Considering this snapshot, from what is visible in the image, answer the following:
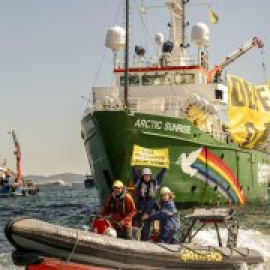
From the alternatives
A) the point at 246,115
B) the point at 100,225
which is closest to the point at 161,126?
the point at 246,115

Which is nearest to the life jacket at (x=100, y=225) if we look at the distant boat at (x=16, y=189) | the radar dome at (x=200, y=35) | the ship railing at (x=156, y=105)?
the ship railing at (x=156, y=105)

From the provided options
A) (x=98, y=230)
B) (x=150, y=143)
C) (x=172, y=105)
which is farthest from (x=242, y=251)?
(x=172, y=105)

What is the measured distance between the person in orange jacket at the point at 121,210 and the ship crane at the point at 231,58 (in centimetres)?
2430

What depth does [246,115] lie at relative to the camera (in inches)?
1268

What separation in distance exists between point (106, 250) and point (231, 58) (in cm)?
3141

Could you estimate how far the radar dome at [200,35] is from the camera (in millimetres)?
36344

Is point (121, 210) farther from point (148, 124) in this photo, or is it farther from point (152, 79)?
point (152, 79)

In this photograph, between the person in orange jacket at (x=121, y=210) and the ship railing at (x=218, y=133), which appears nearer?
the person in orange jacket at (x=121, y=210)

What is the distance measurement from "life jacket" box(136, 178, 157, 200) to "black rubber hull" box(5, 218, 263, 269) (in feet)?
6.61

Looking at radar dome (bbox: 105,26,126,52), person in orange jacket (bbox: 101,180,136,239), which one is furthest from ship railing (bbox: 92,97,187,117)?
person in orange jacket (bbox: 101,180,136,239)

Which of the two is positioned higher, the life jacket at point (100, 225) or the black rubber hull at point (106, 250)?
the life jacket at point (100, 225)

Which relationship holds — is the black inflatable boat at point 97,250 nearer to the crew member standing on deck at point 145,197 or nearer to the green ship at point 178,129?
the crew member standing on deck at point 145,197

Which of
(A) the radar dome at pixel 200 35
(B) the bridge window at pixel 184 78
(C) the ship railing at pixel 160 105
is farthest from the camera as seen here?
(A) the radar dome at pixel 200 35

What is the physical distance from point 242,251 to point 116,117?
13155 millimetres
